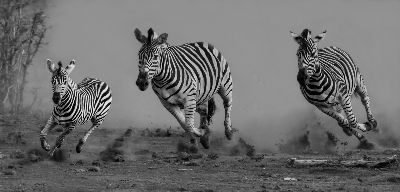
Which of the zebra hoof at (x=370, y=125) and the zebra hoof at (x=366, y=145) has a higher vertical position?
the zebra hoof at (x=370, y=125)

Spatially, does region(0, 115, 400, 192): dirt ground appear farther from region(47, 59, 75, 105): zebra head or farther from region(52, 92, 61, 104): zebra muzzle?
region(47, 59, 75, 105): zebra head

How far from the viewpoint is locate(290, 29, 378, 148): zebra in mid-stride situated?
16547mm

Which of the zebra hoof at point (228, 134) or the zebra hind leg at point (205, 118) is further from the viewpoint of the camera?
the zebra hoof at point (228, 134)

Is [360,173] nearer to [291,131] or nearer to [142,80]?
[142,80]

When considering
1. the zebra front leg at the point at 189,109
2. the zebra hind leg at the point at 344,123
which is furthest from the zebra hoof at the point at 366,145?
the zebra front leg at the point at 189,109

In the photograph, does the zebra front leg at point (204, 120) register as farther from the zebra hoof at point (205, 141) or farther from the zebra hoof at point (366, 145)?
the zebra hoof at point (366, 145)

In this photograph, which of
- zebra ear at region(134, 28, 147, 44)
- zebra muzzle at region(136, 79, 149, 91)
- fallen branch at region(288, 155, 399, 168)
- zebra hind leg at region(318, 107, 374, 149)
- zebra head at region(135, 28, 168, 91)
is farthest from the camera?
zebra hind leg at region(318, 107, 374, 149)

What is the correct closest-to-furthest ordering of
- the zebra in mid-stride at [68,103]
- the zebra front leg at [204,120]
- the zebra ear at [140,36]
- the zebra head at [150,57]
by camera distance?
the zebra head at [150,57] → the zebra ear at [140,36] → the zebra in mid-stride at [68,103] → the zebra front leg at [204,120]

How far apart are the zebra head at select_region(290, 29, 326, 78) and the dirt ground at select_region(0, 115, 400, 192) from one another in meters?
1.81

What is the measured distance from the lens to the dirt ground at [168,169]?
1265 centimetres

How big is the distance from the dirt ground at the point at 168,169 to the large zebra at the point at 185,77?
32.1 inches

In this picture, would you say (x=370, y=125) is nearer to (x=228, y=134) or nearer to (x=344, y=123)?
(x=344, y=123)

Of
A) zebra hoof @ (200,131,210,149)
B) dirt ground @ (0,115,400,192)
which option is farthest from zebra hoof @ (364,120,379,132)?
zebra hoof @ (200,131,210,149)

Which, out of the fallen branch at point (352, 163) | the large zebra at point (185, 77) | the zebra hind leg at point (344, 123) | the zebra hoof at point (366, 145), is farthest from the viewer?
the zebra hoof at point (366, 145)
